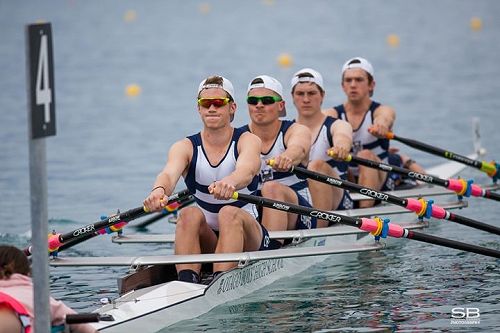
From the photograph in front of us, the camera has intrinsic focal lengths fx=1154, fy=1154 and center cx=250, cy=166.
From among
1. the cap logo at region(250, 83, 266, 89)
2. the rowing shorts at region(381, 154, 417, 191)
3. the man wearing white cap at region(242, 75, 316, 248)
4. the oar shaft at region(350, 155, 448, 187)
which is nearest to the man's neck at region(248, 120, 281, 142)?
the man wearing white cap at region(242, 75, 316, 248)

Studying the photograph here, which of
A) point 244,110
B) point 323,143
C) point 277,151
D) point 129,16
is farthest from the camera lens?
point 129,16

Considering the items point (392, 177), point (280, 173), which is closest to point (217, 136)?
point (280, 173)

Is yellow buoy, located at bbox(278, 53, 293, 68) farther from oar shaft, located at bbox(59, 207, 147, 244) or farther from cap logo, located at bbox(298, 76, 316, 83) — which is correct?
oar shaft, located at bbox(59, 207, 147, 244)

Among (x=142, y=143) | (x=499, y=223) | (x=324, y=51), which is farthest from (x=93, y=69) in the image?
(x=499, y=223)

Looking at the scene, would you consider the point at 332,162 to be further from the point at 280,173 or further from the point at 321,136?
the point at 280,173

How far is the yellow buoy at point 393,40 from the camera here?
3488 cm

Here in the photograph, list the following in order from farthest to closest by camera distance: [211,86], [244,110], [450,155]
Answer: [244,110] < [450,155] < [211,86]

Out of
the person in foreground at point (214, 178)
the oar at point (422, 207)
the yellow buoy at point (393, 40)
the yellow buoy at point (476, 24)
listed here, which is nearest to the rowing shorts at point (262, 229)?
the person in foreground at point (214, 178)

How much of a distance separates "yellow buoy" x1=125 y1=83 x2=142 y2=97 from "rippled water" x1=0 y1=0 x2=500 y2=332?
0.25 metres

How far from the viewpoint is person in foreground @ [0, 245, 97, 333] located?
609 centimetres

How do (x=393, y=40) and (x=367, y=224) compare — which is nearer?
(x=367, y=224)

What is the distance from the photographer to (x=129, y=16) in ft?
159

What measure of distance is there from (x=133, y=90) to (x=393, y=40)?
11.4 meters

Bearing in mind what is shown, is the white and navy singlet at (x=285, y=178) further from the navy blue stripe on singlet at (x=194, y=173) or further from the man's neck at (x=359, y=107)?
the man's neck at (x=359, y=107)
